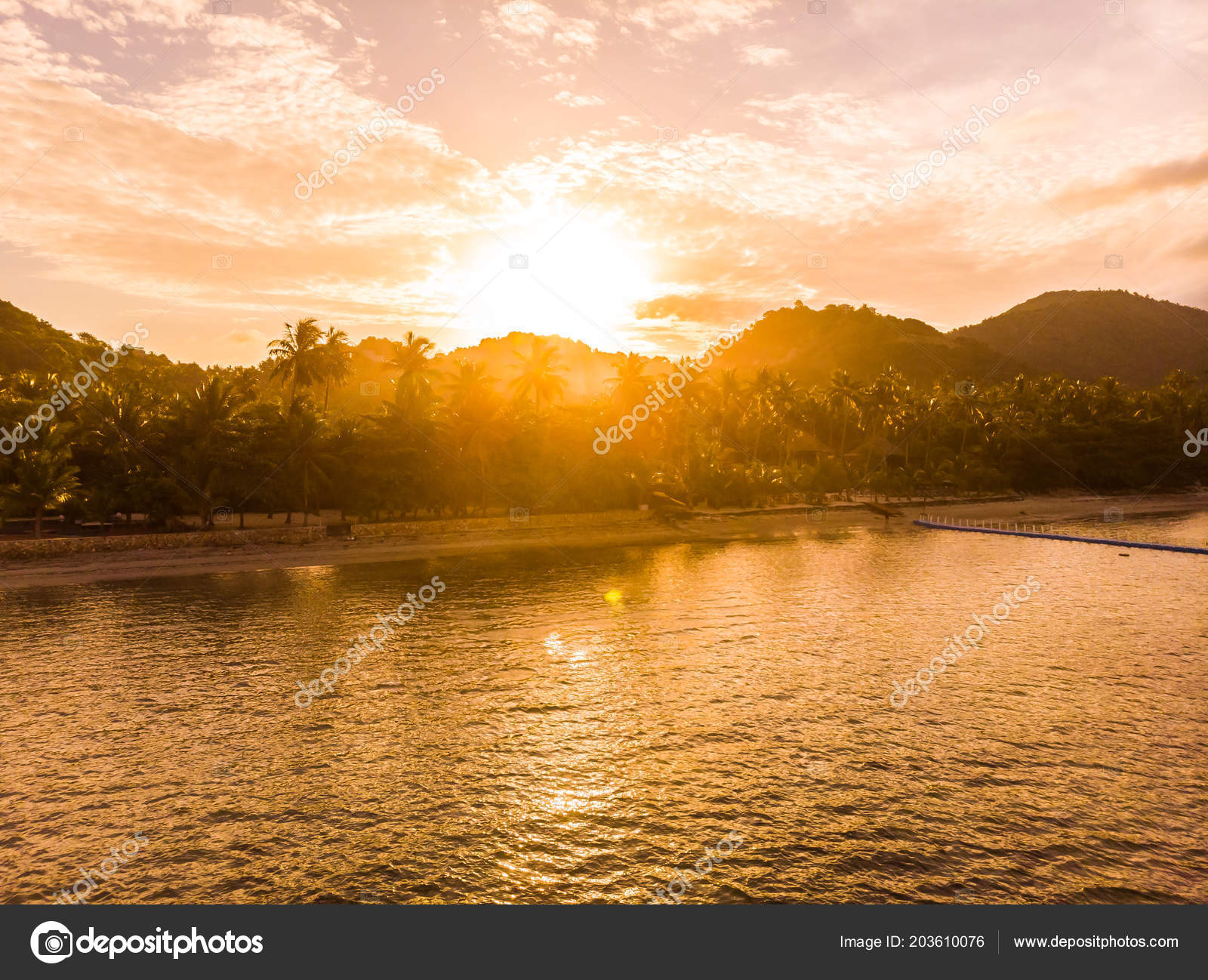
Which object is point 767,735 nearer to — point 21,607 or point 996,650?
point 996,650

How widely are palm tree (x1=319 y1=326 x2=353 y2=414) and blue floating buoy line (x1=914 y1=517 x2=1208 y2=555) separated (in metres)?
62.6

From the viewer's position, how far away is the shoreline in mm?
45062

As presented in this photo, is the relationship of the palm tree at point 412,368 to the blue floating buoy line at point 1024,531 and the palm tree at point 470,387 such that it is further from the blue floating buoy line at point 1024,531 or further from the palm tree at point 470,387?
the blue floating buoy line at point 1024,531

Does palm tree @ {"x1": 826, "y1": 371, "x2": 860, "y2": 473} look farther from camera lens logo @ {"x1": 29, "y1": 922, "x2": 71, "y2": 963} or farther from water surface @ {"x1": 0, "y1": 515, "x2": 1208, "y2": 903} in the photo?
camera lens logo @ {"x1": 29, "y1": 922, "x2": 71, "y2": 963}

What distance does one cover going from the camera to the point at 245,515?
2387 inches

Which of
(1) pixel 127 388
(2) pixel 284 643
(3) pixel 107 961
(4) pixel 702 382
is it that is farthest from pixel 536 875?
(4) pixel 702 382

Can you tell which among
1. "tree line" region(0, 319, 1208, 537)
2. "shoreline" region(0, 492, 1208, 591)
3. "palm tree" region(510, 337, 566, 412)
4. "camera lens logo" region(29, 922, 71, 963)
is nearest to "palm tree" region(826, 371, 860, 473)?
"tree line" region(0, 319, 1208, 537)

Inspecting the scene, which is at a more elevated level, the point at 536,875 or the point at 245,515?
the point at 245,515

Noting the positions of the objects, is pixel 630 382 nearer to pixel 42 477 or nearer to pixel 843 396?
pixel 843 396

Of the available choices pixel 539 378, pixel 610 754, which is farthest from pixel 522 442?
pixel 610 754

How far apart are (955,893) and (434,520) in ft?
187

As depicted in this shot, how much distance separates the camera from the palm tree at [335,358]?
6856 centimetres

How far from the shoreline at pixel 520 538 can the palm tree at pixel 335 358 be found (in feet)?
60.6

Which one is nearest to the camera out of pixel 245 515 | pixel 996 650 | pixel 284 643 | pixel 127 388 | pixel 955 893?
pixel 955 893
